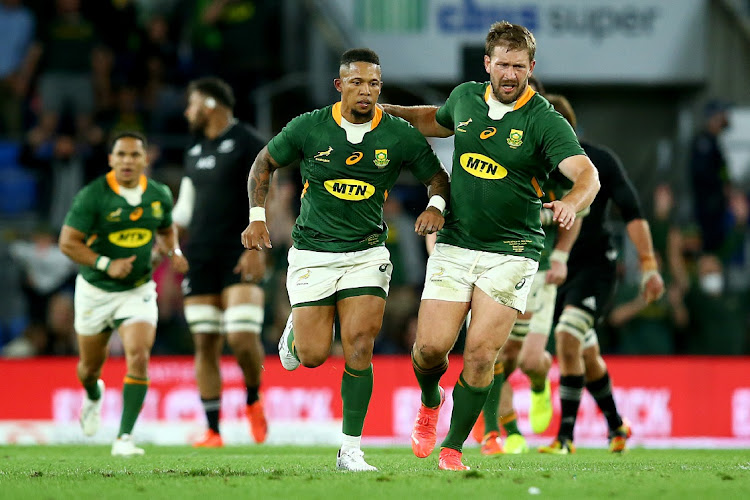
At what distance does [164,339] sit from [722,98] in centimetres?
997

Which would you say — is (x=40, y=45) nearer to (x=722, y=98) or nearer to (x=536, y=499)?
(x=722, y=98)

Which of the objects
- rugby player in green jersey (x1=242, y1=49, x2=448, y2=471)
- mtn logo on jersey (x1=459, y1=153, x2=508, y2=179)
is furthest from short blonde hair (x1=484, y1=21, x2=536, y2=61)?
rugby player in green jersey (x1=242, y1=49, x2=448, y2=471)

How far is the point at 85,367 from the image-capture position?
35.7 feet

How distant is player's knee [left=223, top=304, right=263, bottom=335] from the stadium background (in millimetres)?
2841

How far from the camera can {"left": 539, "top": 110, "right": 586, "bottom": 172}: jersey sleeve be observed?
24.7 feet

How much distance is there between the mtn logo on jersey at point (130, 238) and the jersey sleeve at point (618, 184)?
3.85 meters

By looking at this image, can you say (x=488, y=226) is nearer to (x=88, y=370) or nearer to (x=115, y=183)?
(x=115, y=183)

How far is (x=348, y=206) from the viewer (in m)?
7.97

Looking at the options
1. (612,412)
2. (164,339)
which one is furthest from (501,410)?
(164,339)

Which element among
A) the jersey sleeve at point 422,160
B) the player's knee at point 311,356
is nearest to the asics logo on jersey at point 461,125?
the jersey sleeve at point 422,160

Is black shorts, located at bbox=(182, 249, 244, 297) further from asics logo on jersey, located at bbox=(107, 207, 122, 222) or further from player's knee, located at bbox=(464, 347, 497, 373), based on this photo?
player's knee, located at bbox=(464, 347, 497, 373)

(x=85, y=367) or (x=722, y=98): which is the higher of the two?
(x=722, y=98)

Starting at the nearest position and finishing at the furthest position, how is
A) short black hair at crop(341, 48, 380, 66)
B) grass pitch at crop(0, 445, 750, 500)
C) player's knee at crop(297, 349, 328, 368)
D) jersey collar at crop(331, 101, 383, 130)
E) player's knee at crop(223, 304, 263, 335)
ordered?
grass pitch at crop(0, 445, 750, 500) → short black hair at crop(341, 48, 380, 66) → jersey collar at crop(331, 101, 383, 130) → player's knee at crop(297, 349, 328, 368) → player's knee at crop(223, 304, 263, 335)

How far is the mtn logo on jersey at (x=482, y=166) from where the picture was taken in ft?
25.5
